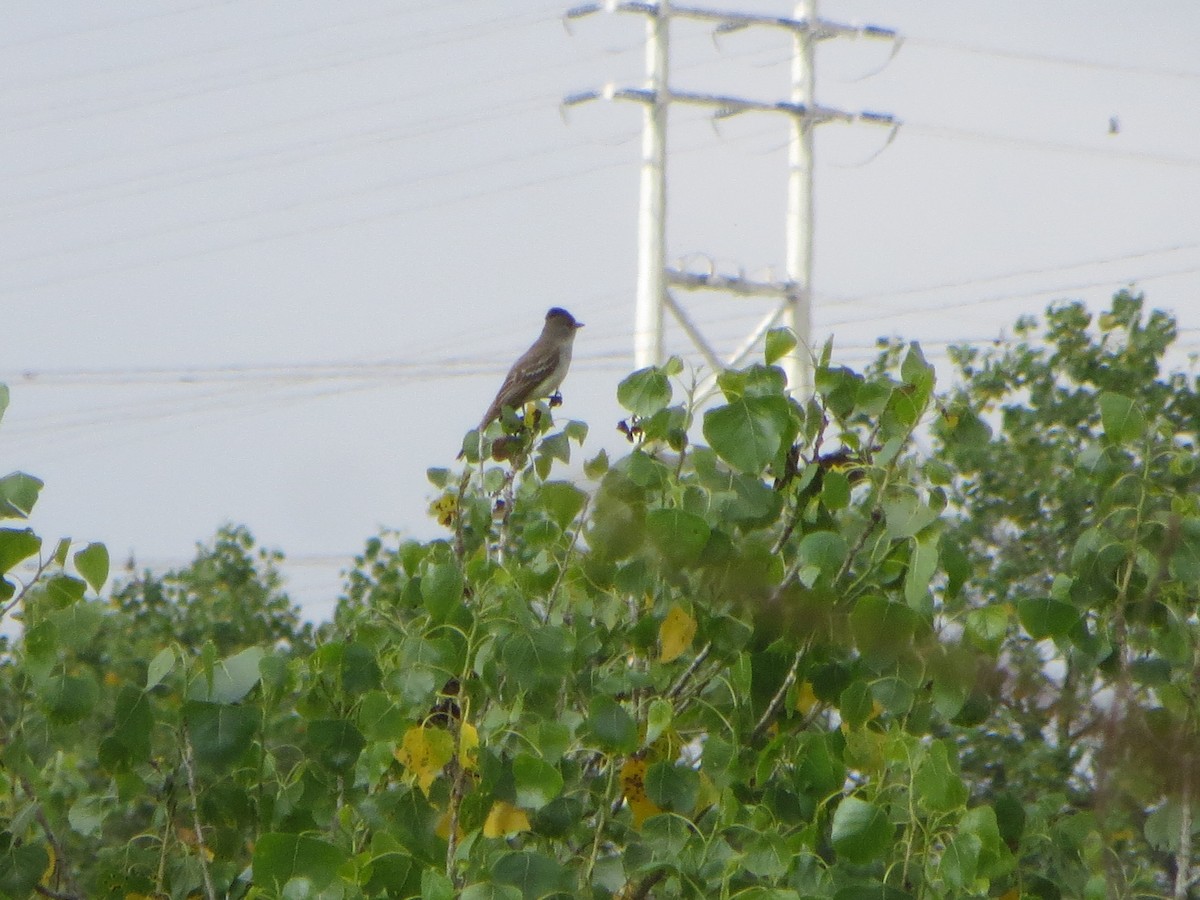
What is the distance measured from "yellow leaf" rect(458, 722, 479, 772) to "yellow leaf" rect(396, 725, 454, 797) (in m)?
0.03

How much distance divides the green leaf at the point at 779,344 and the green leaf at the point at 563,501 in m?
0.43

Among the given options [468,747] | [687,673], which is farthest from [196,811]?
[687,673]

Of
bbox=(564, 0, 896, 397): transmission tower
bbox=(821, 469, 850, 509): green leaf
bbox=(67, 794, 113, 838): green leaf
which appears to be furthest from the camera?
bbox=(564, 0, 896, 397): transmission tower

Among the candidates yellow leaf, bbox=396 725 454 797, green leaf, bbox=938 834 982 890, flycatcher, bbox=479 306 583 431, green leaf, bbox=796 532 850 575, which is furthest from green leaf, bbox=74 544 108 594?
flycatcher, bbox=479 306 583 431

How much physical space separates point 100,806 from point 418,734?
0.96 meters

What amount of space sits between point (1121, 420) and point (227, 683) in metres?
1.59

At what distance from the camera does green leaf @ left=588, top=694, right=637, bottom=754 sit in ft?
10.3

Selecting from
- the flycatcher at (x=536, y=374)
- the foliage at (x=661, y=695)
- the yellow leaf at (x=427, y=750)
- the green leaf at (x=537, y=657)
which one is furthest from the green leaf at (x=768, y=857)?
the flycatcher at (x=536, y=374)

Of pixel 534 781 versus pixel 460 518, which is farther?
pixel 460 518

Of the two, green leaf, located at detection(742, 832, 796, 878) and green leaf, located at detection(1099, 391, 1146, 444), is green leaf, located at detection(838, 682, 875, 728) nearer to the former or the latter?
green leaf, located at detection(742, 832, 796, 878)

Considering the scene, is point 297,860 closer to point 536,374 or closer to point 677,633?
point 677,633

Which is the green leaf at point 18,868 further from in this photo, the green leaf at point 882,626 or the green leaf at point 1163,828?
the green leaf at point 1163,828

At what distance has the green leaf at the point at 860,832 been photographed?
113 inches

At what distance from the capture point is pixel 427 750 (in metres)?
3.09
